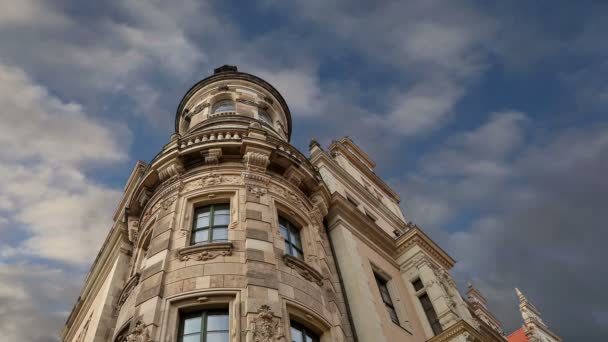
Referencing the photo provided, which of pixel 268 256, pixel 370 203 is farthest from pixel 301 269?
pixel 370 203

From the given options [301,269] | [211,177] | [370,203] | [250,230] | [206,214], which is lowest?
[301,269]

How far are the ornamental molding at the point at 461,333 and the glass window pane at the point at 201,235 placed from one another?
10.7 meters

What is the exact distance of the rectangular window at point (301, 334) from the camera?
45.2 feet

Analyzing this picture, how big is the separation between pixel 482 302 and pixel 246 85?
35171 millimetres

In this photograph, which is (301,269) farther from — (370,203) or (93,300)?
(370,203)

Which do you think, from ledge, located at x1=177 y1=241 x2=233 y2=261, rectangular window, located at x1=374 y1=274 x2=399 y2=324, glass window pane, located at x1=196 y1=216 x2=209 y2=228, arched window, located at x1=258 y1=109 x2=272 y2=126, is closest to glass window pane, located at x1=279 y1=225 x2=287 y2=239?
glass window pane, located at x1=196 y1=216 x2=209 y2=228

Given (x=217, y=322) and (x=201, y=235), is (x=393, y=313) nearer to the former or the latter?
(x=201, y=235)

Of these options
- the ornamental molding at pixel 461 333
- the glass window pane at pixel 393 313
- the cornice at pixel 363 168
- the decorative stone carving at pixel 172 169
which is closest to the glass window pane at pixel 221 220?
the decorative stone carving at pixel 172 169

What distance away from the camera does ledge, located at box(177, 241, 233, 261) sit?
14820 mm

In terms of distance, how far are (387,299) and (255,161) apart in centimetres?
914

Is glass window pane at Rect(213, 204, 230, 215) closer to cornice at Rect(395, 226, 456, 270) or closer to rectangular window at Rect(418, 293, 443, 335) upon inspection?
rectangular window at Rect(418, 293, 443, 335)

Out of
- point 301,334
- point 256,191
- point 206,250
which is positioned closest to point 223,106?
point 256,191

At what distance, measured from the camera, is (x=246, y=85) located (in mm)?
25703

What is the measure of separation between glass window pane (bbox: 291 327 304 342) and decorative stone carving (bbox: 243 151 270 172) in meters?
6.91
